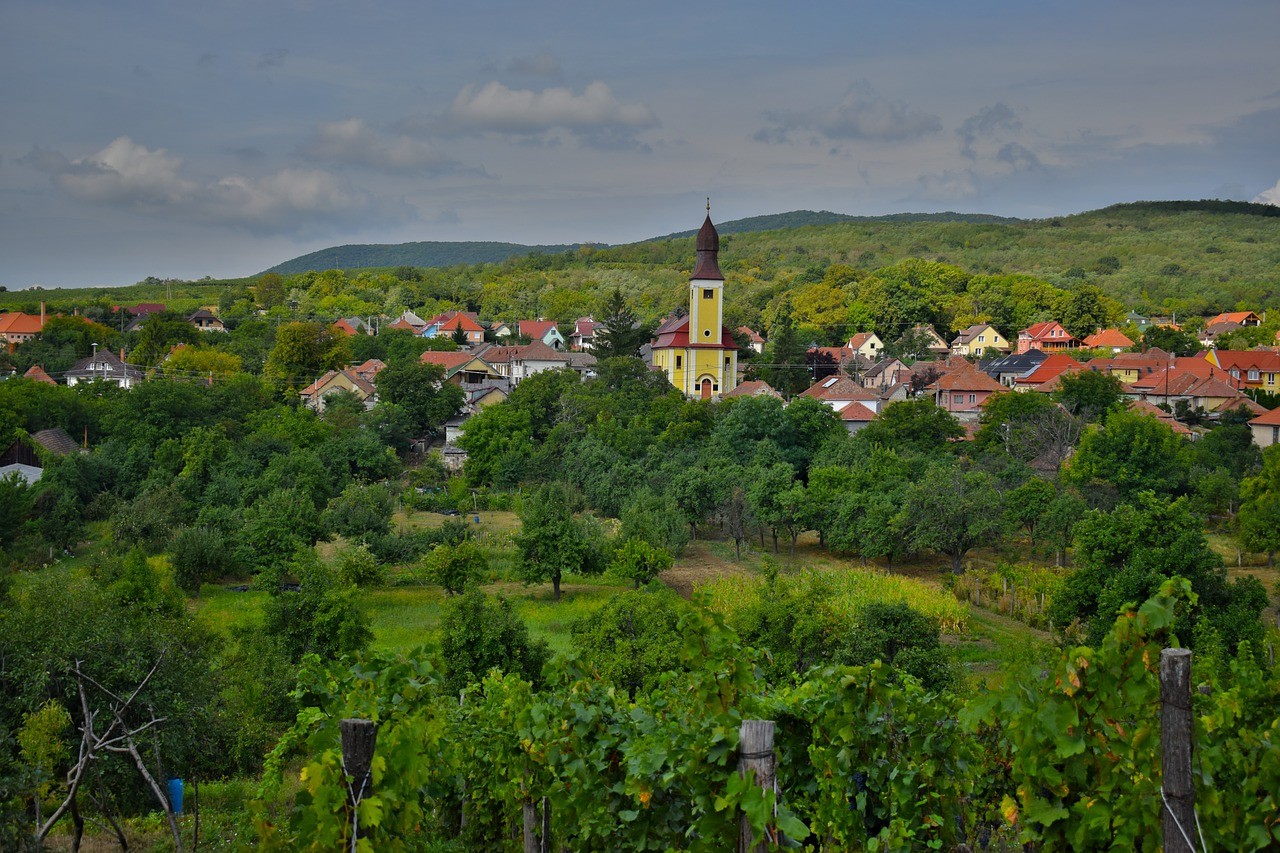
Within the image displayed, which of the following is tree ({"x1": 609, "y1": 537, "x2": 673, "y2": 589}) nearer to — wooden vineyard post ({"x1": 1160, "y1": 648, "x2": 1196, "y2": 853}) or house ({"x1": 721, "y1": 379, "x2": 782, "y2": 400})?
wooden vineyard post ({"x1": 1160, "y1": 648, "x2": 1196, "y2": 853})

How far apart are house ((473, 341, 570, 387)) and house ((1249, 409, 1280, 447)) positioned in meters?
37.6

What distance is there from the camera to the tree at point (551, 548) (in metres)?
24.9

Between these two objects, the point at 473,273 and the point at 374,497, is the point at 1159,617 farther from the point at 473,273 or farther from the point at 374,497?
the point at 473,273

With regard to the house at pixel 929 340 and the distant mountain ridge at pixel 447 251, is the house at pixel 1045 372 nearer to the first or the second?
the house at pixel 929 340

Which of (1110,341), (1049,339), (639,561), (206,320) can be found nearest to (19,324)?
(206,320)

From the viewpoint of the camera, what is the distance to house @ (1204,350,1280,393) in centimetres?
5112

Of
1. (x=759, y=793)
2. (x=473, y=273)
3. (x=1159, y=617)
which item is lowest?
(x=759, y=793)

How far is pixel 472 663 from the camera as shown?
50.2 feet

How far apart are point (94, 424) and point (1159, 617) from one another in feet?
146

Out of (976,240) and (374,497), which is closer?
(374,497)

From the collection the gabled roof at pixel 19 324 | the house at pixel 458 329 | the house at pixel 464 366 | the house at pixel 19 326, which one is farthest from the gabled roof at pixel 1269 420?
the gabled roof at pixel 19 324

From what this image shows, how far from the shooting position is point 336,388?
51469 millimetres

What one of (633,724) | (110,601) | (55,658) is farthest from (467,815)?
(110,601)

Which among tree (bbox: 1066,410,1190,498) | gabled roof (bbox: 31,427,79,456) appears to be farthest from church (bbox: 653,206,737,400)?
gabled roof (bbox: 31,427,79,456)
